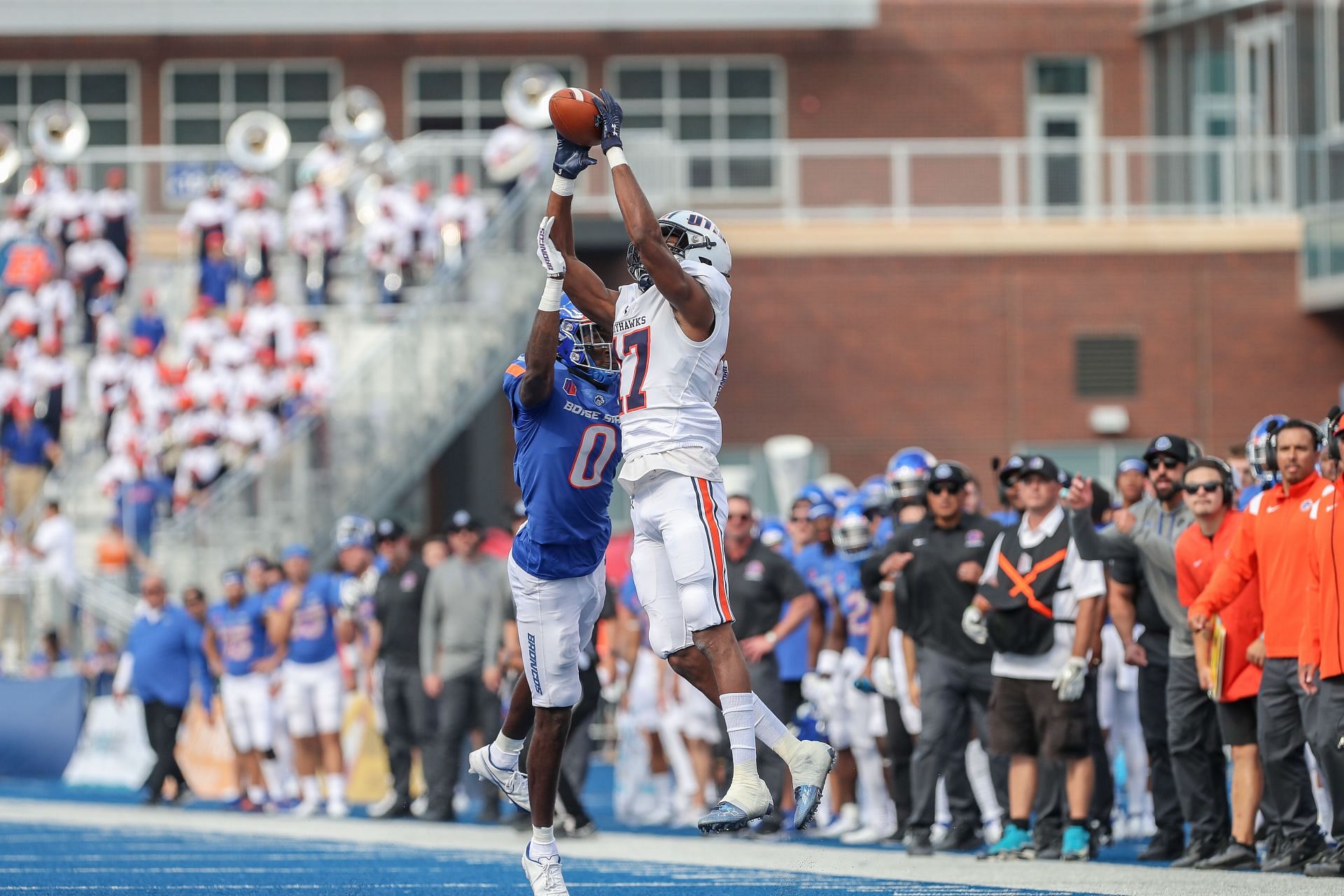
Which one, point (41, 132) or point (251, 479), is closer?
point (251, 479)

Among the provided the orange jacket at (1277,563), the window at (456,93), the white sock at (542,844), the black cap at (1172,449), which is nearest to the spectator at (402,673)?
the black cap at (1172,449)

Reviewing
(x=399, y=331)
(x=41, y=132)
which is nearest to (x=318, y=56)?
(x=41, y=132)

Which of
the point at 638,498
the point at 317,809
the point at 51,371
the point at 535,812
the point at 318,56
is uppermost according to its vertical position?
the point at 318,56

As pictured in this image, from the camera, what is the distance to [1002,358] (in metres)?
30.7

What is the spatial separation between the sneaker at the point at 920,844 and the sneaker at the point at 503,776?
375cm

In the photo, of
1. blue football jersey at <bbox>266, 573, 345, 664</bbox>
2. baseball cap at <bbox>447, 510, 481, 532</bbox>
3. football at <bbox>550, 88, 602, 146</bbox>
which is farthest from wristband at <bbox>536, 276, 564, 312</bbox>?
blue football jersey at <bbox>266, 573, 345, 664</bbox>

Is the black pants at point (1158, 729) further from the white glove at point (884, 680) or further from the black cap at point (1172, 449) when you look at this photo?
the white glove at point (884, 680)

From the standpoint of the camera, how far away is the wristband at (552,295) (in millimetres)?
9023

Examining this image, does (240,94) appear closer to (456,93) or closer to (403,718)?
(456,93)

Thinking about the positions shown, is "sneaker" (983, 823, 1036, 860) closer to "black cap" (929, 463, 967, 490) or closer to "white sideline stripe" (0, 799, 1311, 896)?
"white sideline stripe" (0, 799, 1311, 896)

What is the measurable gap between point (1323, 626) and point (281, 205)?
2090cm

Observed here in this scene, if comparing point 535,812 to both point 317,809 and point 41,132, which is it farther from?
point 41,132

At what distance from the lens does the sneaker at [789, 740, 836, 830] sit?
27.6 feet

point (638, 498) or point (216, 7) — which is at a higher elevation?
point (216, 7)
